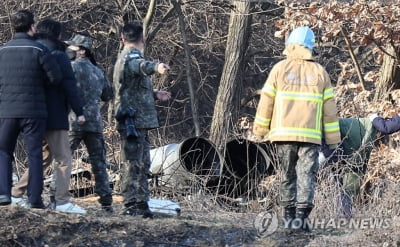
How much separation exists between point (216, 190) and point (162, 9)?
1007 cm

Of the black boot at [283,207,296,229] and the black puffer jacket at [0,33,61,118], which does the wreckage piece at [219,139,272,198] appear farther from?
the black puffer jacket at [0,33,61,118]

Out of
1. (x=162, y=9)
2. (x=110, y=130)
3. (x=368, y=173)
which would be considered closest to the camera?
(x=368, y=173)

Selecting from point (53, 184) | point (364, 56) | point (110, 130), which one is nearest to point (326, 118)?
point (53, 184)

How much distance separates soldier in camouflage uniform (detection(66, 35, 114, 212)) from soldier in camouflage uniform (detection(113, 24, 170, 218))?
39 cm

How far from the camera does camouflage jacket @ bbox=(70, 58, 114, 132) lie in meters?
9.17

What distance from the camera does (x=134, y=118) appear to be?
878 cm

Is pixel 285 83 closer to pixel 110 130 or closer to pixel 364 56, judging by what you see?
pixel 110 130

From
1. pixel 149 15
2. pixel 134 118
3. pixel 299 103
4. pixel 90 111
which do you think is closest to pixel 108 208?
pixel 90 111

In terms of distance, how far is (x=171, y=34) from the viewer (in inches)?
846

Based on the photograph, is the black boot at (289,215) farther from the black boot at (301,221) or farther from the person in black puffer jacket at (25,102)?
the person in black puffer jacket at (25,102)

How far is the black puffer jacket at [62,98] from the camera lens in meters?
8.61

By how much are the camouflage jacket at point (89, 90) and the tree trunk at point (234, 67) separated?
8.17 meters

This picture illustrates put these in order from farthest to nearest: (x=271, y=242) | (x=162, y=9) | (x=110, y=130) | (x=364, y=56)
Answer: (x=162, y=9), (x=364, y=56), (x=110, y=130), (x=271, y=242)
